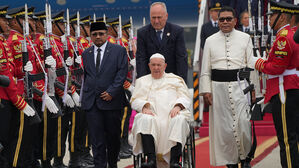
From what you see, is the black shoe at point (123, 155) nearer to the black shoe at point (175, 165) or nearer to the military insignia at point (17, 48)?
the black shoe at point (175, 165)

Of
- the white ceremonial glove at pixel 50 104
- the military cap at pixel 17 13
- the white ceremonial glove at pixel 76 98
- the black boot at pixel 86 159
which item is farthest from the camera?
the black boot at pixel 86 159

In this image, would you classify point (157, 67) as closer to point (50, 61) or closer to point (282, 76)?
point (50, 61)

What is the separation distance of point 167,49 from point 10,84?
223 cm

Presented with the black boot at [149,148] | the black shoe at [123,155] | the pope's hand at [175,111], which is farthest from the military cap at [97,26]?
the black shoe at [123,155]

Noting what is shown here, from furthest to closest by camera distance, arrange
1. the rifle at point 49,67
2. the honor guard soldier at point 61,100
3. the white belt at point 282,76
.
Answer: the honor guard soldier at point 61,100
the rifle at point 49,67
the white belt at point 282,76

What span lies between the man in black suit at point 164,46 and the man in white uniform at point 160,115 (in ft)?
1.20

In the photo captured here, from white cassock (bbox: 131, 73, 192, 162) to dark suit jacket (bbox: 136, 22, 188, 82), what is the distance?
38cm

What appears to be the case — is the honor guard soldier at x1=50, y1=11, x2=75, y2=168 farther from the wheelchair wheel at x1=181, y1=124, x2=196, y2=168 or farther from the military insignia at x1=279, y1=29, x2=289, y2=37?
the military insignia at x1=279, y1=29, x2=289, y2=37

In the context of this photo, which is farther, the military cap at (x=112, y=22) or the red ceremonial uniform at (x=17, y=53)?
the military cap at (x=112, y=22)

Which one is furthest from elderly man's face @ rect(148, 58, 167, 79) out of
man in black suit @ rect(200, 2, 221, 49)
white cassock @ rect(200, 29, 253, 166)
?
man in black suit @ rect(200, 2, 221, 49)

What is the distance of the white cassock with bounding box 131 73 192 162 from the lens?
6.49 meters

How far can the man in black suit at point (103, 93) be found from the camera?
286 inches

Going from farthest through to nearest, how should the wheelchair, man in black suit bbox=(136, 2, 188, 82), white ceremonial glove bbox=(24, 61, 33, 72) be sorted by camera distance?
man in black suit bbox=(136, 2, 188, 82)
white ceremonial glove bbox=(24, 61, 33, 72)
the wheelchair

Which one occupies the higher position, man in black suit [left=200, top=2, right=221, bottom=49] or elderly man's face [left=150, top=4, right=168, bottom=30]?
elderly man's face [left=150, top=4, right=168, bottom=30]
